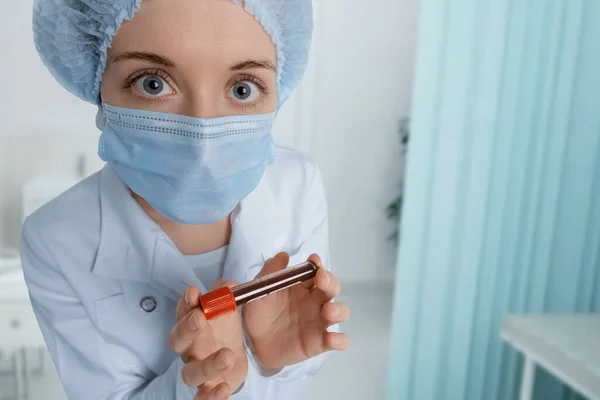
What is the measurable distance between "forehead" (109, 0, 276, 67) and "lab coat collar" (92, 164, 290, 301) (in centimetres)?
24

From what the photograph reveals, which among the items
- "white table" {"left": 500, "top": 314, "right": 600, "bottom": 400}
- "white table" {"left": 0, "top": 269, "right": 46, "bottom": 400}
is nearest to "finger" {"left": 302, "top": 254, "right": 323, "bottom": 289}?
"white table" {"left": 500, "top": 314, "right": 600, "bottom": 400}

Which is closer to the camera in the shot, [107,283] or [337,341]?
[337,341]

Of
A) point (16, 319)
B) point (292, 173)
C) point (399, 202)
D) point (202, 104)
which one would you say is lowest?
point (16, 319)

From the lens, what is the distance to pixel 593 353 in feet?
4.38

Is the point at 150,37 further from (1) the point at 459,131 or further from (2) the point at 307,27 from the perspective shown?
(1) the point at 459,131

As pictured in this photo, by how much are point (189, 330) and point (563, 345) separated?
1164 mm

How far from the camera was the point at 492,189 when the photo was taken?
1.60 meters

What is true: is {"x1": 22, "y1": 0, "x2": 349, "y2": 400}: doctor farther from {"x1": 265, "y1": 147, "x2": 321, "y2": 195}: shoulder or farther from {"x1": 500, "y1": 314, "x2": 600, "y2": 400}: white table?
{"x1": 500, "y1": 314, "x2": 600, "y2": 400}: white table

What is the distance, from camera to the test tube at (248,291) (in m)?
0.53

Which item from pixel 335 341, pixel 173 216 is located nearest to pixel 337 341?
pixel 335 341

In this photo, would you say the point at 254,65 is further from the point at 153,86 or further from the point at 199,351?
the point at 199,351

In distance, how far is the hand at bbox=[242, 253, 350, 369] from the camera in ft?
2.09

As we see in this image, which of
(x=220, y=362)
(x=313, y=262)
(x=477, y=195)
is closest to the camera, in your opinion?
(x=220, y=362)

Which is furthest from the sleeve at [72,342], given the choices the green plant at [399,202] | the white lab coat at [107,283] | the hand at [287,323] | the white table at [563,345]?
the green plant at [399,202]
